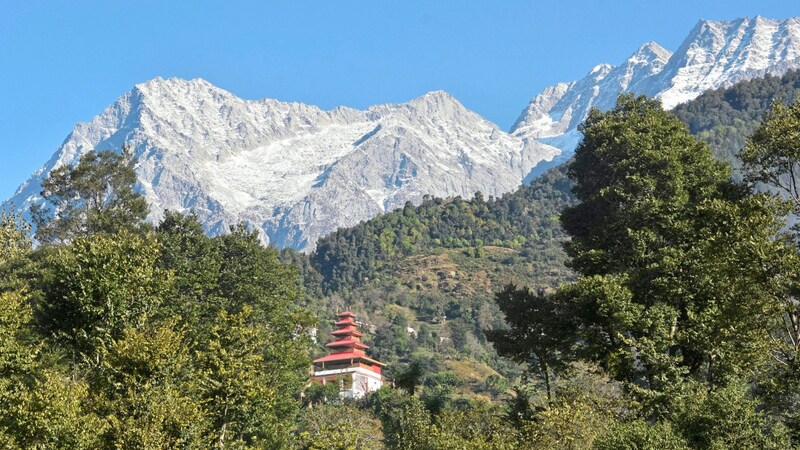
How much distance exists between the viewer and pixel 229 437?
3859 cm

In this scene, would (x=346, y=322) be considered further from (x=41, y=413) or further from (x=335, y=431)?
(x=41, y=413)

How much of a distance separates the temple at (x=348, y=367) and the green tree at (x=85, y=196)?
51784 mm

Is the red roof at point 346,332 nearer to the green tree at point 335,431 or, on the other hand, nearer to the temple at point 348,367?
the temple at point 348,367

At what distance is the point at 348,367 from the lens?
128 m

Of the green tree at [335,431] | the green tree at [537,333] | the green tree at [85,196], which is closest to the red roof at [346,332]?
the green tree at [335,431]

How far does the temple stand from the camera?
4808 inches

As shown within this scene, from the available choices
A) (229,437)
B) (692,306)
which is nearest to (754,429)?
(692,306)

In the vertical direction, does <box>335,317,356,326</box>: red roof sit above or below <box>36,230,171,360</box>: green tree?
above

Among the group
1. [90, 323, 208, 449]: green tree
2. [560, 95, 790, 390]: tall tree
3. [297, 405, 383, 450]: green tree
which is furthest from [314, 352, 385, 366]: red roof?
[90, 323, 208, 449]: green tree

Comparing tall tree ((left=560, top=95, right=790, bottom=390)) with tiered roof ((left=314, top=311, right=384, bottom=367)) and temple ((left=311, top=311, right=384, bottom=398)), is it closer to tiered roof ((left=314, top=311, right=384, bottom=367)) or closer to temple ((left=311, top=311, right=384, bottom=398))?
temple ((left=311, top=311, right=384, bottom=398))

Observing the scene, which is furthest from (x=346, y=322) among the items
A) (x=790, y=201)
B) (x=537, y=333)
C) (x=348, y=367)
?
(x=790, y=201)

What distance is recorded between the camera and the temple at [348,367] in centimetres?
12212

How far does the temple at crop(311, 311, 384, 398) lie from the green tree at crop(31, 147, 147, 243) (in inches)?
2039

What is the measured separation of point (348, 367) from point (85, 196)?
6267 cm
